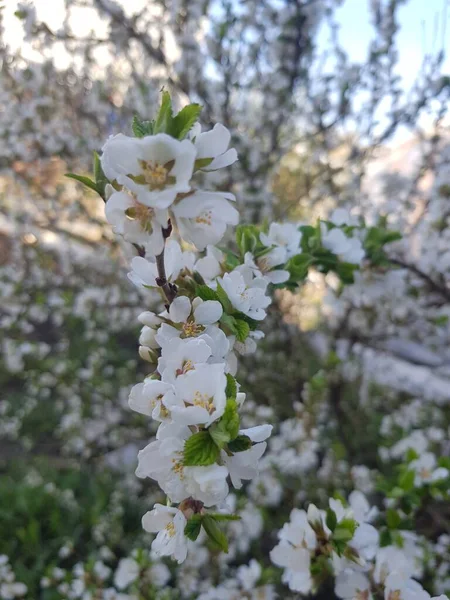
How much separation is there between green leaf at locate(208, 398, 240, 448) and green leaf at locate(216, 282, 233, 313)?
0.20 m

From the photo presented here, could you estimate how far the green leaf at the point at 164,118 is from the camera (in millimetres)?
691

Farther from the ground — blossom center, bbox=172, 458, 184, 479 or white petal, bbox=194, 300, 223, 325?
white petal, bbox=194, 300, 223, 325

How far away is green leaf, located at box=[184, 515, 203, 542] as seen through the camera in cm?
67

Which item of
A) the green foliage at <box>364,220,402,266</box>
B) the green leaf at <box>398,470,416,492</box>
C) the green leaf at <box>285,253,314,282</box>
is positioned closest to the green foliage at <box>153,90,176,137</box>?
the green leaf at <box>285,253,314,282</box>

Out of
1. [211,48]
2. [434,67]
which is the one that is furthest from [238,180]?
[434,67]

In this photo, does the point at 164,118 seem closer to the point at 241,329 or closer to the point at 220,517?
the point at 241,329

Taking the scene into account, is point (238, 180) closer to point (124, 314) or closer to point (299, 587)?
point (124, 314)

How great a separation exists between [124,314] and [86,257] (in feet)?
5.68

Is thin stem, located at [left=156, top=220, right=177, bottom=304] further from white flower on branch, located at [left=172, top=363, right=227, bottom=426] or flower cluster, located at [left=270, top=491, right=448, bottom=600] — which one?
flower cluster, located at [left=270, top=491, right=448, bottom=600]

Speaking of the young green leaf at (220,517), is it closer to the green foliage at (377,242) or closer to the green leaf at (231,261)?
the green leaf at (231,261)

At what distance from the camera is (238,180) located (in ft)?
9.71

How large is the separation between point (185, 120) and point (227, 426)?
44cm

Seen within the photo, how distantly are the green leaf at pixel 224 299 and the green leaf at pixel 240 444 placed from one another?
0.77 ft

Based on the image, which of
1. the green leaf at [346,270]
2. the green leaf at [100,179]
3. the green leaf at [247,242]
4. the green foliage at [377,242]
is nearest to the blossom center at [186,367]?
the green leaf at [100,179]
